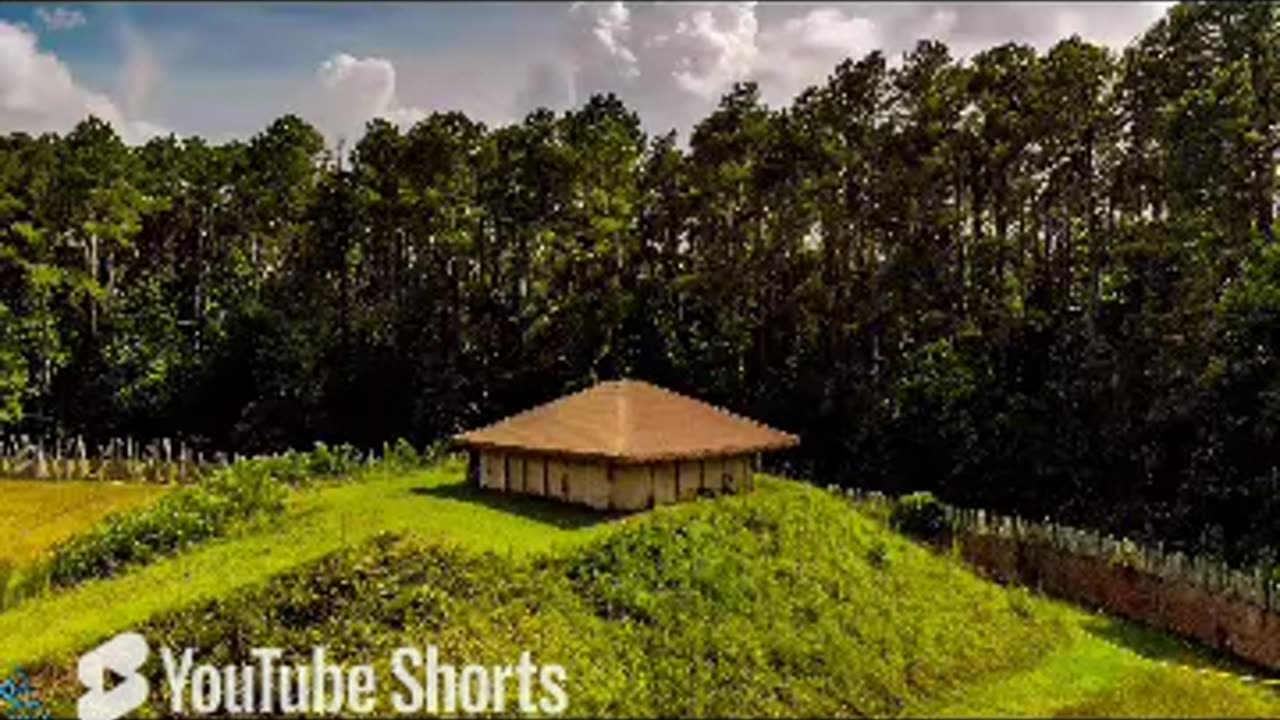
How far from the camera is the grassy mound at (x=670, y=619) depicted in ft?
76.7

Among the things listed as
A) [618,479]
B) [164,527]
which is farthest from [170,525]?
[618,479]

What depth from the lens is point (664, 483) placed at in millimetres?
32031

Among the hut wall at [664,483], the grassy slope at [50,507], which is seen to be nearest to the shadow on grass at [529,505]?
the hut wall at [664,483]

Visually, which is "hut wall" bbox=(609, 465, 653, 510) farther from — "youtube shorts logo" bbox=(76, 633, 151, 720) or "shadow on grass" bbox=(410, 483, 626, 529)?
"youtube shorts logo" bbox=(76, 633, 151, 720)

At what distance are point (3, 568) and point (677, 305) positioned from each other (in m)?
31.2

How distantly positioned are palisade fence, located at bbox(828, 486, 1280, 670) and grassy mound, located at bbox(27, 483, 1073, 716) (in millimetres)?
4525

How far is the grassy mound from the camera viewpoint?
2338cm

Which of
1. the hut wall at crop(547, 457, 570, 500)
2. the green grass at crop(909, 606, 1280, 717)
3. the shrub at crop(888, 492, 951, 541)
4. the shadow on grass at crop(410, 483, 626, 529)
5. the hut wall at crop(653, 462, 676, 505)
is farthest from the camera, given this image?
the shrub at crop(888, 492, 951, 541)

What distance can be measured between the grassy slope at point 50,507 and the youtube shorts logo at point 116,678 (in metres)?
12.1

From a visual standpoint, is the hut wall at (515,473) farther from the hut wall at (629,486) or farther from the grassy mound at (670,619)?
the grassy mound at (670,619)

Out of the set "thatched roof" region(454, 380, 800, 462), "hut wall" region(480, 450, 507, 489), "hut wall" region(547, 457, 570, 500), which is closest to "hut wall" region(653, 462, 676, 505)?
"thatched roof" region(454, 380, 800, 462)

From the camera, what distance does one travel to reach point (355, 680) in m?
22.8

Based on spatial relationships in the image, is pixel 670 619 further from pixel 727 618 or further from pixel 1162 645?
pixel 1162 645

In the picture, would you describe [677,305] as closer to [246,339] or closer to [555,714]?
[246,339]
